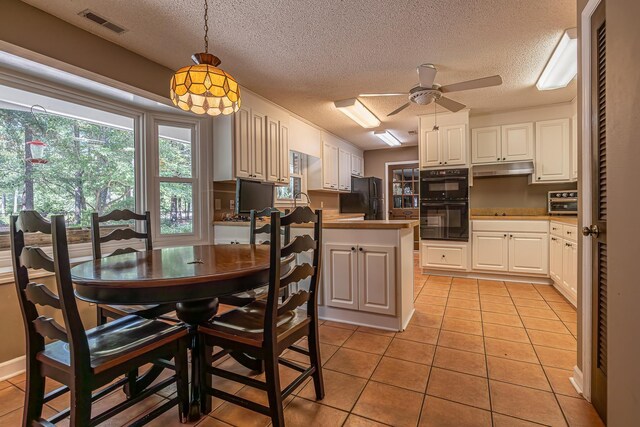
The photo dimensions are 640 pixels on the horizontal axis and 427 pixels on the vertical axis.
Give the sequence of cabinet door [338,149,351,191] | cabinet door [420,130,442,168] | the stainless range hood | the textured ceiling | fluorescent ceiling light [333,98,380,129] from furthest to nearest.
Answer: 1. cabinet door [338,149,351,191]
2. cabinet door [420,130,442,168]
3. the stainless range hood
4. fluorescent ceiling light [333,98,380,129]
5. the textured ceiling

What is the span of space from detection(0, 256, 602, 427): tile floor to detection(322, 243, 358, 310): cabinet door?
21cm

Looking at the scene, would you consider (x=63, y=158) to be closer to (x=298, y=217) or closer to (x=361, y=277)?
(x=298, y=217)

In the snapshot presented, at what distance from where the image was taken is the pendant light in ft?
5.32

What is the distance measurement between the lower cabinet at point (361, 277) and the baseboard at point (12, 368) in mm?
2175

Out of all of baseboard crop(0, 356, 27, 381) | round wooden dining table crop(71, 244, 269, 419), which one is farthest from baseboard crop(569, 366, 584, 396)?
baseboard crop(0, 356, 27, 381)

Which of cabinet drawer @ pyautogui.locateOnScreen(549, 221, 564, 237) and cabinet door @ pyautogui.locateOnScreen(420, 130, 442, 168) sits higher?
cabinet door @ pyautogui.locateOnScreen(420, 130, 442, 168)

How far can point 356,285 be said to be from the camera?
262cm

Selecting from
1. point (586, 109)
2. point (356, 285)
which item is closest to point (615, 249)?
point (586, 109)

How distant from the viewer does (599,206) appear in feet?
4.93

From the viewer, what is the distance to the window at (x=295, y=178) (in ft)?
15.5

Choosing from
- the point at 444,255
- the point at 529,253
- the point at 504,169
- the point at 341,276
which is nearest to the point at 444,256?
the point at 444,255

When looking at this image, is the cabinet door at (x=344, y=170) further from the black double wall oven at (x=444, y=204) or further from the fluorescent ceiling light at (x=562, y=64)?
the fluorescent ceiling light at (x=562, y=64)

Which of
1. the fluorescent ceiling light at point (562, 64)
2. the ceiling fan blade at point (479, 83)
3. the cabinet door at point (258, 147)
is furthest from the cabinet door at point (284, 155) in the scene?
the fluorescent ceiling light at point (562, 64)

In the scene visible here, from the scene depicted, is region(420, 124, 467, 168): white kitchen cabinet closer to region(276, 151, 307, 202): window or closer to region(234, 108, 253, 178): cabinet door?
region(276, 151, 307, 202): window
